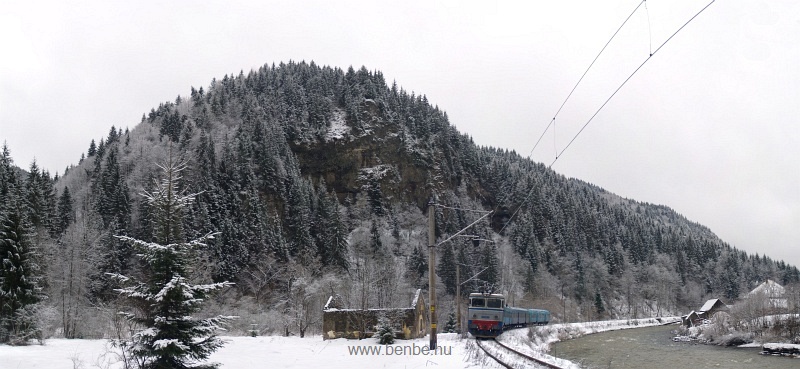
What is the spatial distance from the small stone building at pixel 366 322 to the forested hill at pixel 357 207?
24489mm

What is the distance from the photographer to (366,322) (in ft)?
97.8

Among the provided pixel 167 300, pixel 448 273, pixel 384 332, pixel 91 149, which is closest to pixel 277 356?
pixel 384 332

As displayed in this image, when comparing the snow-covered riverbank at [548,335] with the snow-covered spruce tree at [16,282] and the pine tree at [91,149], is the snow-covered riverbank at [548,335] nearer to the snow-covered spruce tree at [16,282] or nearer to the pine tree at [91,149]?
the snow-covered spruce tree at [16,282]

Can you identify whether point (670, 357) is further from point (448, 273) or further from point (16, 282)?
point (448, 273)

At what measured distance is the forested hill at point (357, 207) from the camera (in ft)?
259

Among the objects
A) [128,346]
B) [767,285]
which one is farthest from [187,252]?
[767,285]

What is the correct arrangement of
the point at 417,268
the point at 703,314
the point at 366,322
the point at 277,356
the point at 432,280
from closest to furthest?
the point at 277,356, the point at 432,280, the point at 366,322, the point at 703,314, the point at 417,268

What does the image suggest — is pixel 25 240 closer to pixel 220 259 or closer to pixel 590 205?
pixel 220 259

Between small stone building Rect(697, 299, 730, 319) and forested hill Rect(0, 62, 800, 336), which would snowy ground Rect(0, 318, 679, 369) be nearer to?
forested hill Rect(0, 62, 800, 336)

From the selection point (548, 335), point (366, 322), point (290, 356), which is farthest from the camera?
point (548, 335)

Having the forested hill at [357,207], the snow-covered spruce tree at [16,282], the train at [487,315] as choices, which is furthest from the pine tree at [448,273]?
the snow-covered spruce tree at [16,282]

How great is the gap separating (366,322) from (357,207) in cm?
10510

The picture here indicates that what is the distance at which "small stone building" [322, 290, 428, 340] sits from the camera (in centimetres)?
2916

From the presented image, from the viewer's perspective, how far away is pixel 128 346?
43.5 ft
